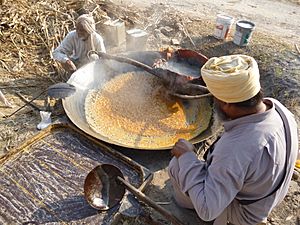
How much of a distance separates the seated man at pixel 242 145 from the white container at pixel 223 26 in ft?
15.4

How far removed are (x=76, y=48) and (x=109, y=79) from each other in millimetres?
898

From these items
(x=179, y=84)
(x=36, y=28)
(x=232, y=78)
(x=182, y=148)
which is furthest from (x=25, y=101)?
(x=232, y=78)

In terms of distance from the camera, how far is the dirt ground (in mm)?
3994

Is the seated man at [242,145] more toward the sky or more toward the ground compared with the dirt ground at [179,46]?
more toward the sky

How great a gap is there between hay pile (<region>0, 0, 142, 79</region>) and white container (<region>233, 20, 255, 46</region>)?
274 centimetres

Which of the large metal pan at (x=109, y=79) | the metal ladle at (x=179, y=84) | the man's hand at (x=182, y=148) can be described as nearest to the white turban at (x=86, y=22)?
the large metal pan at (x=109, y=79)

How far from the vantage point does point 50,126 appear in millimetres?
4355

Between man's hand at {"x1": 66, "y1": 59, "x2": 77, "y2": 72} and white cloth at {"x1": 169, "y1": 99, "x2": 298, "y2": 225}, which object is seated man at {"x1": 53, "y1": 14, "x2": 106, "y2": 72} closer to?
man's hand at {"x1": 66, "y1": 59, "x2": 77, "y2": 72}

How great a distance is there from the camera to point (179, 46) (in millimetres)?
7113

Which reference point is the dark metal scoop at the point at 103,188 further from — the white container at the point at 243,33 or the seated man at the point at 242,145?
the white container at the point at 243,33

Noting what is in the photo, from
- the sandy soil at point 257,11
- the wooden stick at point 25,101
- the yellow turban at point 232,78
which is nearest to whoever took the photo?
the yellow turban at point 232,78

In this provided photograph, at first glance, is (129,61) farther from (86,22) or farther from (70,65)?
(70,65)

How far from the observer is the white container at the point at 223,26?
6.81 meters

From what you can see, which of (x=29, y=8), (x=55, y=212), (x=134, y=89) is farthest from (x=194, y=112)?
(x=29, y=8)
